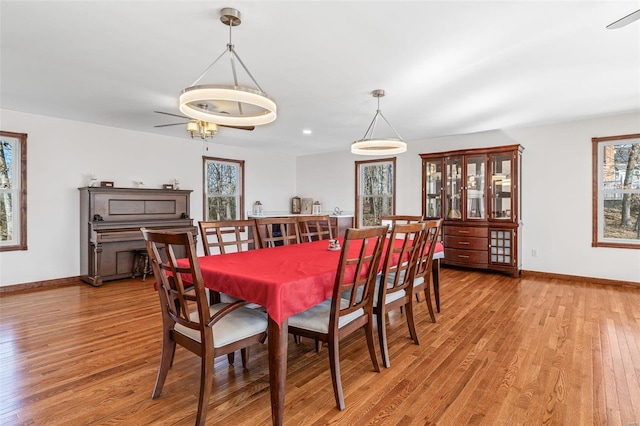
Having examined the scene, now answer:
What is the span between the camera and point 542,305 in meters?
3.76

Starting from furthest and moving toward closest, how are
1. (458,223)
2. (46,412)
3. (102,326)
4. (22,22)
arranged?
(458,223)
(102,326)
(22,22)
(46,412)

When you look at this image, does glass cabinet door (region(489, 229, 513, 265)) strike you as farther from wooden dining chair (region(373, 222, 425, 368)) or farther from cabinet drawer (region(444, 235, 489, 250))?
wooden dining chair (region(373, 222, 425, 368))

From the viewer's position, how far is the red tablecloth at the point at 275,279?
1716mm

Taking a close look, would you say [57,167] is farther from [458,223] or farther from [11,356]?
[458,223]

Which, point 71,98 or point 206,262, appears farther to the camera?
point 71,98

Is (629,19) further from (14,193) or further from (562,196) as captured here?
(14,193)

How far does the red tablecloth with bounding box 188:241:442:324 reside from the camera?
172 centimetres

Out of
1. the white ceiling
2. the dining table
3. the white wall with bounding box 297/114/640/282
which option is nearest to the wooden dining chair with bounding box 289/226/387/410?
the dining table

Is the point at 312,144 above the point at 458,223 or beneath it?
above

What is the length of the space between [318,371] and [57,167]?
479 centimetres

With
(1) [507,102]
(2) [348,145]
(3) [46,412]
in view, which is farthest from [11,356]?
(2) [348,145]

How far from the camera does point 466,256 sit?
555 cm

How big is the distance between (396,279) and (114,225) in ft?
14.0

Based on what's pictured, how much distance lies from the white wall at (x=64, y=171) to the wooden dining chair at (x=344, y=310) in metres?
4.55
